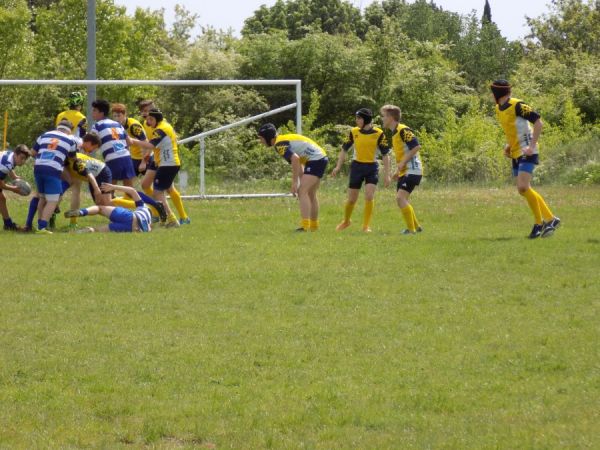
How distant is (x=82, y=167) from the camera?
17.2 m

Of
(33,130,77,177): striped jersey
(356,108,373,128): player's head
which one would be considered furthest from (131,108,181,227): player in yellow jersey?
(356,108,373,128): player's head

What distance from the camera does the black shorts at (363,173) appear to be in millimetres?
17312

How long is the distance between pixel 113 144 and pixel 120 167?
1.14 ft

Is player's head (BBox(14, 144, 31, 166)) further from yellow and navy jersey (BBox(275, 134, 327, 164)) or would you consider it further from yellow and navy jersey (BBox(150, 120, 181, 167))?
yellow and navy jersey (BBox(275, 134, 327, 164))

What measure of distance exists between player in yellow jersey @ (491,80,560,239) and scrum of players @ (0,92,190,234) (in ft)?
15.9

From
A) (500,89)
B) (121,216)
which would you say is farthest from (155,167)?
(500,89)

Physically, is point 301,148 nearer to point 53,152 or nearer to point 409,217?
point 409,217

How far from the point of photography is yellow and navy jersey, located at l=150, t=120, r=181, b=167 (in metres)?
17.7

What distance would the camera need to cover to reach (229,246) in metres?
15.3

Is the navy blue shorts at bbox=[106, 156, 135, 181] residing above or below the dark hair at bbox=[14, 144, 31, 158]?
below

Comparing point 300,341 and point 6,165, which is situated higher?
point 6,165

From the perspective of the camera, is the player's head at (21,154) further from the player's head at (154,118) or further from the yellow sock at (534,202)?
the yellow sock at (534,202)

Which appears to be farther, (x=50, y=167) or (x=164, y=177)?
(x=164, y=177)

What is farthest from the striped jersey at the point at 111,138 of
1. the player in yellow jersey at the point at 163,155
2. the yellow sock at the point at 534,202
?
the yellow sock at the point at 534,202
